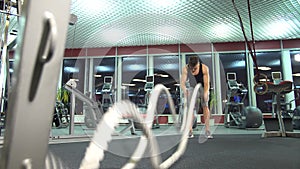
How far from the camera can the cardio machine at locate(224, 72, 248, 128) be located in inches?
178

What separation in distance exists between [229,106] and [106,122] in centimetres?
483

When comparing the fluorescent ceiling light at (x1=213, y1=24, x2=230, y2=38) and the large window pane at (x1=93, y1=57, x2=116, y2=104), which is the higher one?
the fluorescent ceiling light at (x1=213, y1=24, x2=230, y2=38)

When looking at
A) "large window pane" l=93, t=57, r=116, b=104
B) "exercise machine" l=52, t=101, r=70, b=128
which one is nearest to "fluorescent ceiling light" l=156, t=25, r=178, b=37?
"large window pane" l=93, t=57, r=116, b=104

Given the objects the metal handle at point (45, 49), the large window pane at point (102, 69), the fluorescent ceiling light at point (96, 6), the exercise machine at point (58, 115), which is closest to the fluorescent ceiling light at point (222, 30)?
the fluorescent ceiling light at point (96, 6)

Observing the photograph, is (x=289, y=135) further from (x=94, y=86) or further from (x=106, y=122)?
(x=94, y=86)

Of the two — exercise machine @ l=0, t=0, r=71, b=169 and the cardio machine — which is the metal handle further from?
the cardio machine

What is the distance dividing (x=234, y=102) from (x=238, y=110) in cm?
20

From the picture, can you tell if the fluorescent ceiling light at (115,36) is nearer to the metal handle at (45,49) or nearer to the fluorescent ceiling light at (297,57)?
the metal handle at (45,49)

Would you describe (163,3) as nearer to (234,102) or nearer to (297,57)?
(234,102)

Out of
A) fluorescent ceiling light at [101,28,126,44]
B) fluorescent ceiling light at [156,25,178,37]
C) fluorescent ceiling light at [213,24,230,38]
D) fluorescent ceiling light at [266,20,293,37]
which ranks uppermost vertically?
fluorescent ceiling light at [266,20,293,37]

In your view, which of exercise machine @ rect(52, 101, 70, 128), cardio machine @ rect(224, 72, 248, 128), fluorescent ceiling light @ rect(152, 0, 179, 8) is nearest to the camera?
fluorescent ceiling light @ rect(152, 0, 179, 8)

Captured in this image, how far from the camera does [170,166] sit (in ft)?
3.17

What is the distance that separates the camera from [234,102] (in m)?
4.87

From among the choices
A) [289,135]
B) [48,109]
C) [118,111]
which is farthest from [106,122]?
[289,135]
